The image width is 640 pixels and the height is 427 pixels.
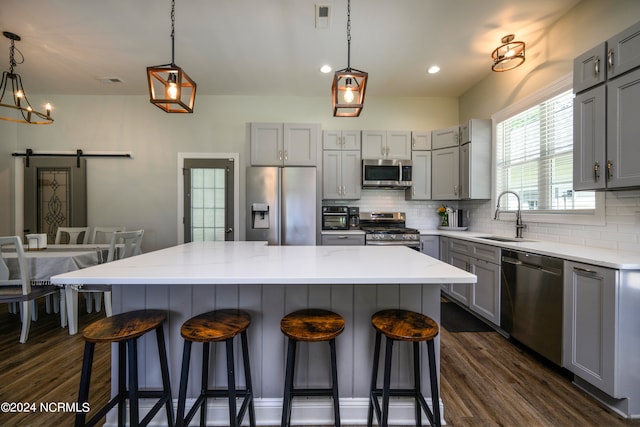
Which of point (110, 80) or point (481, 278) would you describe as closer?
point (481, 278)

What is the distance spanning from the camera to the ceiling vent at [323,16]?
2326 mm

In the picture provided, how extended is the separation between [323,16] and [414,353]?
9.21ft

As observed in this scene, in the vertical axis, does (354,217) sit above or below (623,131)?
below

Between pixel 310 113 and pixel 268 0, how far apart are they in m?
2.02

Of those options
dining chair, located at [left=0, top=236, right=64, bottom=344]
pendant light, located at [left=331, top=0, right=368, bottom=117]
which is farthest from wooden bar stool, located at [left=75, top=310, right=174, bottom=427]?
dining chair, located at [left=0, top=236, right=64, bottom=344]

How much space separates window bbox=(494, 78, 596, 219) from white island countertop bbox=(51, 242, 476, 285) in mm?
1935

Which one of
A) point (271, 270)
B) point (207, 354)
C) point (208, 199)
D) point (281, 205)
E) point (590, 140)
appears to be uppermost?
point (590, 140)

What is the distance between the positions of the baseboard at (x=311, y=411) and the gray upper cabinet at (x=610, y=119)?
6.54 ft

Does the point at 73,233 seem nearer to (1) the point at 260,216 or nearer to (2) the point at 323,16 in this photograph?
(1) the point at 260,216

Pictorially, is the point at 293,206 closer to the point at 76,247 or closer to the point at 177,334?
the point at 177,334

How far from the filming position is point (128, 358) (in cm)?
126

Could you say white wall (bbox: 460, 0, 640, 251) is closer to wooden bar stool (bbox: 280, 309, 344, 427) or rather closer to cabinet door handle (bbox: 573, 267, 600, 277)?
cabinet door handle (bbox: 573, 267, 600, 277)

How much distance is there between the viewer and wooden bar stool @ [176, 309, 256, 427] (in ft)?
3.97

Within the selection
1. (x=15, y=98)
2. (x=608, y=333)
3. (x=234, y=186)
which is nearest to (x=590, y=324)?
(x=608, y=333)
